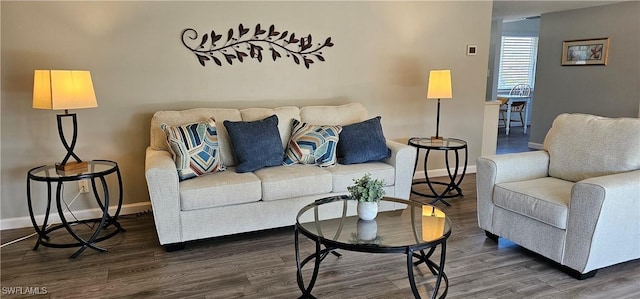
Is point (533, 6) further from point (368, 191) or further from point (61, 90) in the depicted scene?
point (61, 90)

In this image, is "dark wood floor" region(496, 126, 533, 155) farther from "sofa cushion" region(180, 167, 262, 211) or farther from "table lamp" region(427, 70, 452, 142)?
"sofa cushion" region(180, 167, 262, 211)

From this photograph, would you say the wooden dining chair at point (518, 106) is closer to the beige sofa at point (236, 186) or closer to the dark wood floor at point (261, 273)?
the beige sofa at point (236, 186)

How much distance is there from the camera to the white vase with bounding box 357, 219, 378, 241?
2174 millimetres

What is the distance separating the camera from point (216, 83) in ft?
12.5

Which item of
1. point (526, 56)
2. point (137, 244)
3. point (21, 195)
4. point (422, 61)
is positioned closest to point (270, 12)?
point (422, 61)

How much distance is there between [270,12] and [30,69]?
6.39 feet

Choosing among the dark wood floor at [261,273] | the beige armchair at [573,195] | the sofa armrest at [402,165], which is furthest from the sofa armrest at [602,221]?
the sofa armrest at [402,165]

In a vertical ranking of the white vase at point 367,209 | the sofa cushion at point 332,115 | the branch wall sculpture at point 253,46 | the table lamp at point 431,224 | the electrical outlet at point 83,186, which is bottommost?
the electrical outlet at point 83,186

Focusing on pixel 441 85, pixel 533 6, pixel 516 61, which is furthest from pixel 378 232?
pixel 516 61

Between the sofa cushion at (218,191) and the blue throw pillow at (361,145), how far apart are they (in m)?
0.84

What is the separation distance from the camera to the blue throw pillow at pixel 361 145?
354 centimetres

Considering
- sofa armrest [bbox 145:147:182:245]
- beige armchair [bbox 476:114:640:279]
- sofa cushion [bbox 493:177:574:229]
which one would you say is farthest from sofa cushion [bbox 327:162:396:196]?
sofa armrest [bbox 145:147:182:245]

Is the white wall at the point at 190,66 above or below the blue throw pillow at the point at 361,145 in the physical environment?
above

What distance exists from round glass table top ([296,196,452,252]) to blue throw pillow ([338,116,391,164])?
86cm
